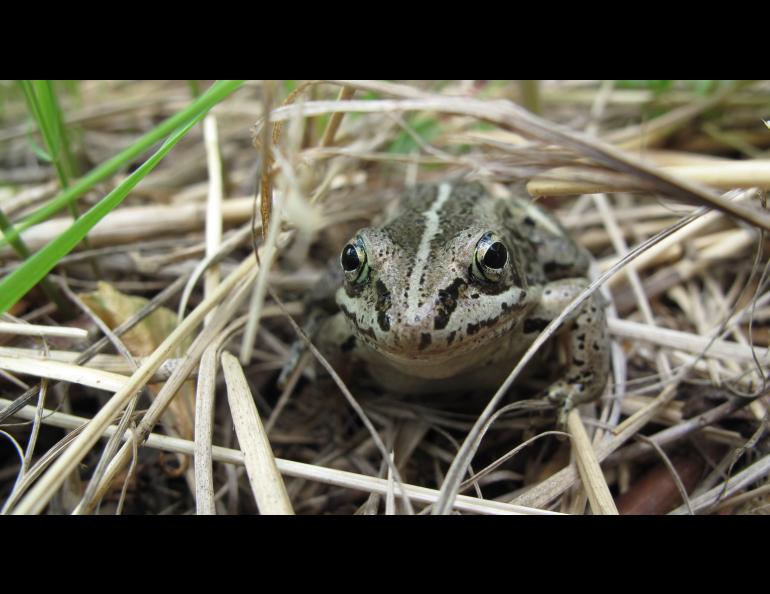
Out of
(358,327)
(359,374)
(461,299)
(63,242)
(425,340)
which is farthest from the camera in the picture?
(359,374)

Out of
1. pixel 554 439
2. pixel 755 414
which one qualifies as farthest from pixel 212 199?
pixel 755 414

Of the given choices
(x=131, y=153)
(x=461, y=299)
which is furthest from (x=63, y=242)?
(x=461, y=299)

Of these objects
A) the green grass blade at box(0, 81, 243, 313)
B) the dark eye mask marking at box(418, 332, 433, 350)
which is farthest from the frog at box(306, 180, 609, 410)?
the green grass blade at box(0, 81, 243, 313)

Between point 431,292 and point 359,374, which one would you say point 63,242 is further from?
point 359,374

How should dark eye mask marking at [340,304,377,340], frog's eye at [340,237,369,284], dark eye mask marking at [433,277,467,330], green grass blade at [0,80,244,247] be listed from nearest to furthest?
green grass blade at [0,80,244,247] → dark eye mask marking at [433,277,467,330] → dark eye mask marking at [340,304,377,340] → frog's eye at [340,237,369,284]

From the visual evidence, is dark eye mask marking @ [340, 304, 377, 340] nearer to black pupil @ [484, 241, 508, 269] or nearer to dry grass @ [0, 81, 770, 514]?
dry grass @ [0, 81, 770, 514]
